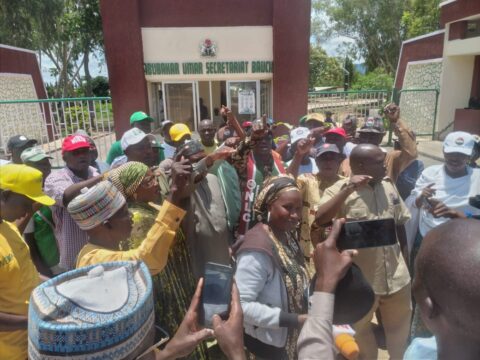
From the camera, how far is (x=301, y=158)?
3.47 m

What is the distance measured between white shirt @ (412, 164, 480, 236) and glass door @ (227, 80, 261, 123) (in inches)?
323

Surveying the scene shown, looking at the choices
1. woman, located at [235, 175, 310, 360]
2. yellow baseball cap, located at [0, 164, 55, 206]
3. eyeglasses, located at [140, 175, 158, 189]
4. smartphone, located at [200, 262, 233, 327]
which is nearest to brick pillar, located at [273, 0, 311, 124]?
eyeglasses, located at [140, 175, 158, 189]

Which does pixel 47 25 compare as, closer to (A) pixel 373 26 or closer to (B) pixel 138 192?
(B) pixel 138 192

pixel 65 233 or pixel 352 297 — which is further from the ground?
pixel 352 297

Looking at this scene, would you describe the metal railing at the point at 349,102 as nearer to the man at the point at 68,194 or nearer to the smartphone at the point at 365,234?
the man at the point at 68,194

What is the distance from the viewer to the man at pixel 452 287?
35.3 inches

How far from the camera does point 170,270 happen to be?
207 cm

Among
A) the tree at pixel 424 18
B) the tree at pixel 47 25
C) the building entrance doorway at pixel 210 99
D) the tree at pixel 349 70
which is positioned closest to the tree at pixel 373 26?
the tree at pixel 349 70

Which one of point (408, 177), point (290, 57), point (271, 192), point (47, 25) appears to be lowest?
point (408, 177)

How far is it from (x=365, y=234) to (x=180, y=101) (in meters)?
11.0

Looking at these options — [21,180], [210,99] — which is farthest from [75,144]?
[210,99]

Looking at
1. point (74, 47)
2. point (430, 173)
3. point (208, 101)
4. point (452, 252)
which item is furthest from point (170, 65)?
point (74, 47)

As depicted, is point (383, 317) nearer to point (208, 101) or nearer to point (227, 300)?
point (227, 300)

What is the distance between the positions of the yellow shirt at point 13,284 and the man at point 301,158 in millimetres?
2273
